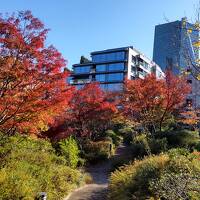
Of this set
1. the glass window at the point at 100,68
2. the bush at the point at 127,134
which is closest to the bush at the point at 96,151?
the bush at the point at 127,134

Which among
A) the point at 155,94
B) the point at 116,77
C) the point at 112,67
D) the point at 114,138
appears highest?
the point at 112,67

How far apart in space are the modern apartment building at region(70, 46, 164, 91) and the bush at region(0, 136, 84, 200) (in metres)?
58.0

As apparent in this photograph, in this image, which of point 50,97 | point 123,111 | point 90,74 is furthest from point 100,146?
point 90,74

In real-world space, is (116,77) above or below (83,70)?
below

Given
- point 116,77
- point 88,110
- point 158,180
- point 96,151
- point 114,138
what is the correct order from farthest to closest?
point 116,77 < point 114,138 < point 88,110 < point 96,151 < point 158,180

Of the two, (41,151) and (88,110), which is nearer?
(41,151)

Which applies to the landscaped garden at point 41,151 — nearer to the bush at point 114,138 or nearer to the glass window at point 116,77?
the bush at point 114,138

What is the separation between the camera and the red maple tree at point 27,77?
→ 38.3 feet

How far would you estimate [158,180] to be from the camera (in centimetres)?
960

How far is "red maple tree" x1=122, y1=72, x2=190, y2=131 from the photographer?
978 inches

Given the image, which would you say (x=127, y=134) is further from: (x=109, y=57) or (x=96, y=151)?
(x=109, y=57)

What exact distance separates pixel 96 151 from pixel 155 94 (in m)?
6.02

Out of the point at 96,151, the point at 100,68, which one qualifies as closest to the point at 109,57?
the point at 100,68

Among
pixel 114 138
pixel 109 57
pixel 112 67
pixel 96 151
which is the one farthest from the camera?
pixel 109 57
